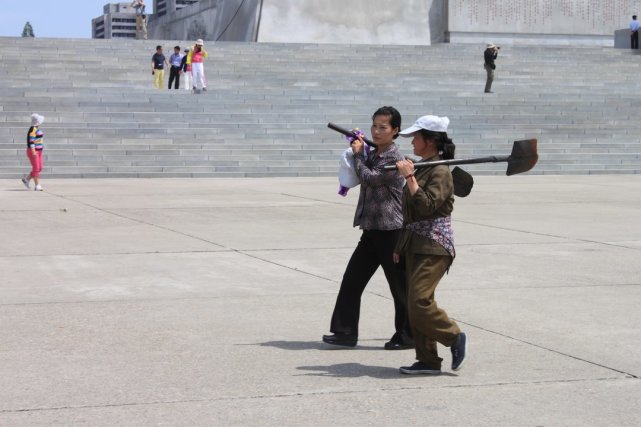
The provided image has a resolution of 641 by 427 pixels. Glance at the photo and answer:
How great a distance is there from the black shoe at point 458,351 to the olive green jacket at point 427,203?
1.39 feet

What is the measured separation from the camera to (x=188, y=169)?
23156 mm

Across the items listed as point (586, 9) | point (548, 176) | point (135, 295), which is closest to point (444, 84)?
point (548, 176)

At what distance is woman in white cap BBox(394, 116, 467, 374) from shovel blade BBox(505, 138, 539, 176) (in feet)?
0.96

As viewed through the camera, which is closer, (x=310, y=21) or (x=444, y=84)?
(x=444, y=84)

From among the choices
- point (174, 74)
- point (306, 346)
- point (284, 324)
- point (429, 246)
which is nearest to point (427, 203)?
point (429, 246)

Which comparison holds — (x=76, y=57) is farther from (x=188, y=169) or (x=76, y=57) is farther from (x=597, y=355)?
(x=597, y=355)

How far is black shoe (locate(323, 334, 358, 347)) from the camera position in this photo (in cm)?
644

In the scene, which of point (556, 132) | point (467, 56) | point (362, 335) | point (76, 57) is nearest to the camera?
point (362, 335)

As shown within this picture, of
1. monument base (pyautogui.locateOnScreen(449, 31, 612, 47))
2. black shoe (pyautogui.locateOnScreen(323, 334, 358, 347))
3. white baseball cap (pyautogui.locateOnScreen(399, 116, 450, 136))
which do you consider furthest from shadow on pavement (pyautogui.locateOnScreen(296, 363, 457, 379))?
monument base (pyautogui.locateOnScreen(449, 31, 612, 47))

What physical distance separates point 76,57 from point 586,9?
761 inches

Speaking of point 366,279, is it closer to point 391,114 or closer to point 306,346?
point 306,346

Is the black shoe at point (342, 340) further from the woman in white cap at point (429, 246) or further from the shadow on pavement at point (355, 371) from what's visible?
the woman in white cap at point (429, 246)

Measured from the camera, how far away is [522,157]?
5.66 metres

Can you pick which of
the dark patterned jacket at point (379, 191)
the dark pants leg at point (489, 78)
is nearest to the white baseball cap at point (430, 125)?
the dark patterned jacket at point (379, 191)
